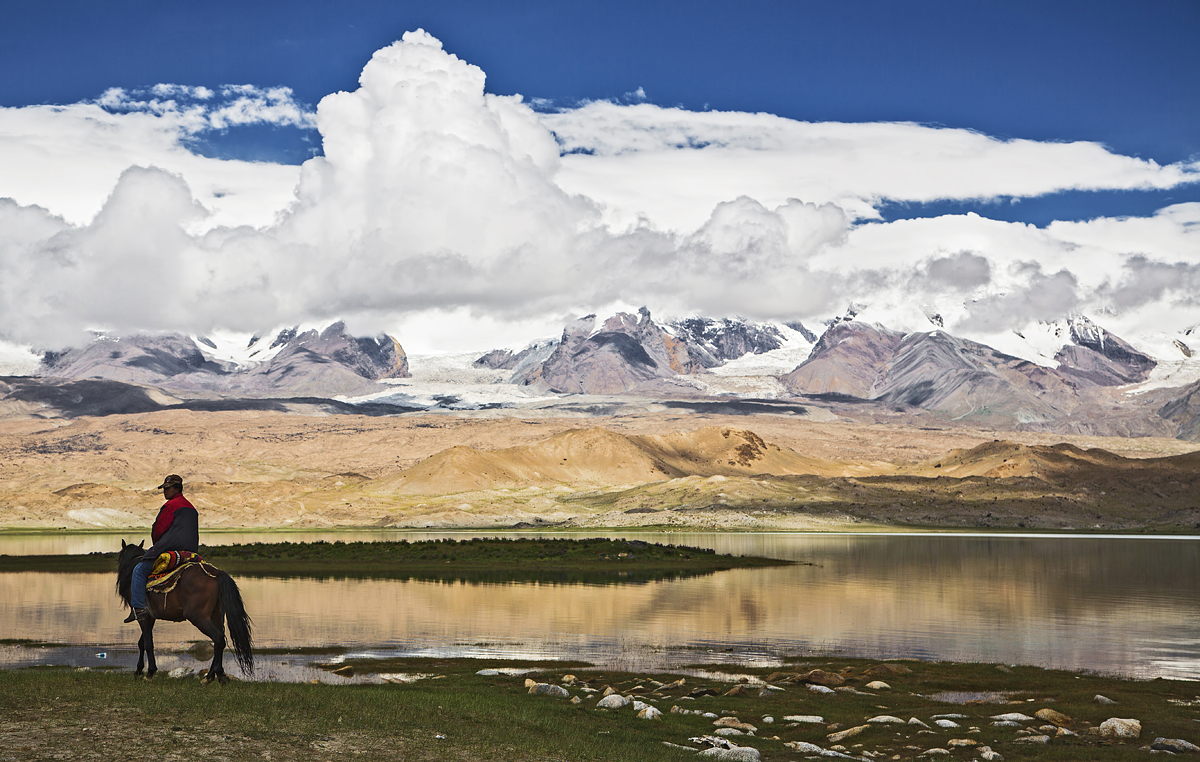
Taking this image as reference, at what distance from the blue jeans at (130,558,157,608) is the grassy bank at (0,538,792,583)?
54.2m

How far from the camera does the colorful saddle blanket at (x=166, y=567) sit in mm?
23719

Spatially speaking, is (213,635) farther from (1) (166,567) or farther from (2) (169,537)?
(2) (169,537)

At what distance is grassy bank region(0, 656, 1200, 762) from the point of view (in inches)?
720

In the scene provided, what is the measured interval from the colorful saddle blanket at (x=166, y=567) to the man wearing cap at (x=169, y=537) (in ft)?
0.41

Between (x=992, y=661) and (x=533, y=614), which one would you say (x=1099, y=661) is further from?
(x=533, y=614)

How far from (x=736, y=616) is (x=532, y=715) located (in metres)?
30.8

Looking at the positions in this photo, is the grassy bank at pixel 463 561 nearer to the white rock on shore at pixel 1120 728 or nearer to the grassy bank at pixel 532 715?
the grassy bank at pixel 532 715

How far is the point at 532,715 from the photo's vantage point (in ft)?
78.4

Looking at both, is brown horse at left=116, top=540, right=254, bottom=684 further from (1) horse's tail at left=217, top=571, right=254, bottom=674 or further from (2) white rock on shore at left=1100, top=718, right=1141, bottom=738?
(2) white rock on shore at left=1100, top=718, right=1141, bottom=738

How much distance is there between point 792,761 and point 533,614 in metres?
33.9

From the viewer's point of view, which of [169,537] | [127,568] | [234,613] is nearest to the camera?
[169,537]

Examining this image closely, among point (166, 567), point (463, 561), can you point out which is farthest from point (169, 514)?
point (463, 561)

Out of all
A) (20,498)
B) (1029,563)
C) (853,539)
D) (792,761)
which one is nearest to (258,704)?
(792,761)

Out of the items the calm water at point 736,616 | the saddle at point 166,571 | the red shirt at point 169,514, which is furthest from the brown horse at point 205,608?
the calm water at point 736,616
